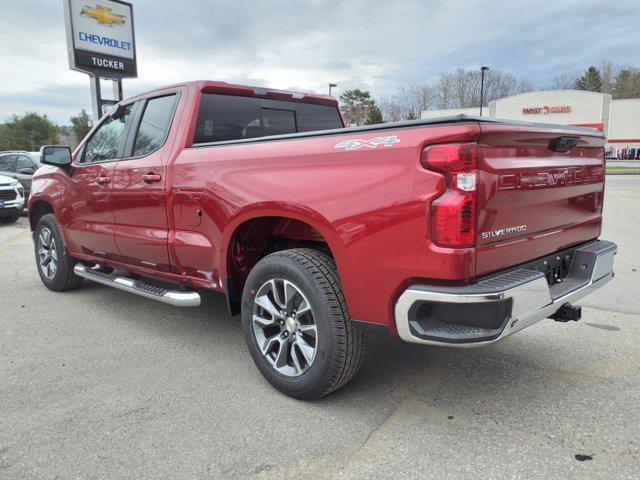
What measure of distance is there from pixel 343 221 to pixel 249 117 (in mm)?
1863

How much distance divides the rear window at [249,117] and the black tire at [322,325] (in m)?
Answer: 1.36

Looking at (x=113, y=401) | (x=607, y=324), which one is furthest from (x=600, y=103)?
(x=113, y=401)

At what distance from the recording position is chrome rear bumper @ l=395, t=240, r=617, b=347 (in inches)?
91.7

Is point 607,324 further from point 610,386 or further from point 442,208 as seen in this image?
point 442,208

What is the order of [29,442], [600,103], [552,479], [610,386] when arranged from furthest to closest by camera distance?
[600,103] < [610,386] < [29,442] < [552,479]

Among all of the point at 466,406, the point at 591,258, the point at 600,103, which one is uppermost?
the point at 600,103

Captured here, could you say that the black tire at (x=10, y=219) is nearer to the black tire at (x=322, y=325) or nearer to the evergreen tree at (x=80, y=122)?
the black tire at (x=322, y=325)

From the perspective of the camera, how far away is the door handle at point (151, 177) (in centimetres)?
377

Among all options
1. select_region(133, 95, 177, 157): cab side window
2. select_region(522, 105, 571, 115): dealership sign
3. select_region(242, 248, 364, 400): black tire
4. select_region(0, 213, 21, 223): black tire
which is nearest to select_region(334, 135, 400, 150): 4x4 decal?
select_region(242, 248, 364, 400): black tire

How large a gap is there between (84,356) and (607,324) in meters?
4.19

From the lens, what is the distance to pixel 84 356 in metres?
3.83

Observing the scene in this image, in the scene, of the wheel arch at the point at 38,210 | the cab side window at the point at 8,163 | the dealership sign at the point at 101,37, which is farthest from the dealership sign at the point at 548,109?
the wheel arch at the point at 38,210

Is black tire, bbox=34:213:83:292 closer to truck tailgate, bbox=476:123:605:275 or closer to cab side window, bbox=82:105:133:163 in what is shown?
cab side window, bbox=82:105:133:163

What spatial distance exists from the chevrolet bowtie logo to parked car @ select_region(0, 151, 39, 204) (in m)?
4.28
